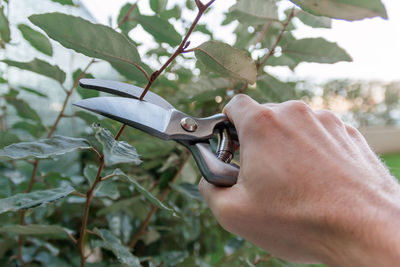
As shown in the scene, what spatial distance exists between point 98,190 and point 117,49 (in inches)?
9.3

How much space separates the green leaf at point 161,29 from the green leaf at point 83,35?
144 millimetres

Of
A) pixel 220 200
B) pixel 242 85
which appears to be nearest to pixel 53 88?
pixel 242 85

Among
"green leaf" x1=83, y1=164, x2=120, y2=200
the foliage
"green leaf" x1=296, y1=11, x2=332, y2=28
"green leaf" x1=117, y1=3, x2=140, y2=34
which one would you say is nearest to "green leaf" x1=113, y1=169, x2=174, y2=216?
the foliage

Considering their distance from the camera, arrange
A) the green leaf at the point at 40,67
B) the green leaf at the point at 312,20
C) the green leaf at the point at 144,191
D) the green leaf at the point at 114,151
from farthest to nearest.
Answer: the green leaf at the point at 312,20, the green leaf at the point at 40,67, the green leaf at the point at 144,191, the green leaf at the point at 114,151

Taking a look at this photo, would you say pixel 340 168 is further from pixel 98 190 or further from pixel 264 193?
pixel 98 190

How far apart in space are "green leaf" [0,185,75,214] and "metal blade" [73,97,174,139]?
12 cm

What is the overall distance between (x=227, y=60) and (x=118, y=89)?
0.50 ft

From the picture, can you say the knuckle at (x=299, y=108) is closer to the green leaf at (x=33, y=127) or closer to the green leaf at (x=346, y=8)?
the green leaf at (x=346, y=8)

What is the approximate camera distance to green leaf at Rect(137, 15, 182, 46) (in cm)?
54

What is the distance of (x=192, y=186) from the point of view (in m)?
0.66

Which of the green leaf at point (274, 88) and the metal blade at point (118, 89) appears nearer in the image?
the metal blade at point (118, 89)

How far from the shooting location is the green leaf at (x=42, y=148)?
1.12 feet

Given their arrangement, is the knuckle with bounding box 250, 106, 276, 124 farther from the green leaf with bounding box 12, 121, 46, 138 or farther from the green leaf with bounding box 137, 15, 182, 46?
the green leaf with bounding box 12, 121, 46, 138

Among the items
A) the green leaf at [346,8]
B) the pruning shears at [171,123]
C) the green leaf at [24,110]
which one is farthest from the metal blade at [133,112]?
the green leaf at [24,110]
